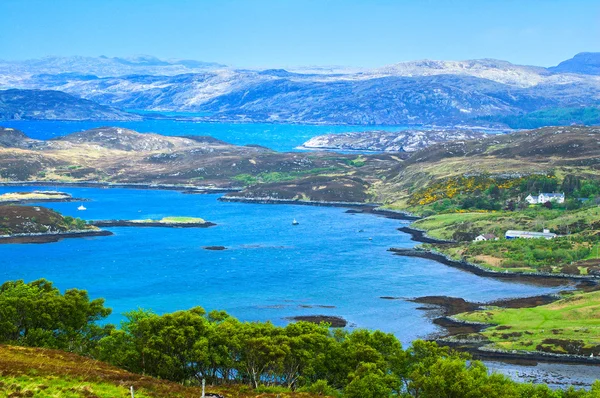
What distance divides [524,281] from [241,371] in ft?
238

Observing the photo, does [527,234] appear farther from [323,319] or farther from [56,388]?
[56,388]

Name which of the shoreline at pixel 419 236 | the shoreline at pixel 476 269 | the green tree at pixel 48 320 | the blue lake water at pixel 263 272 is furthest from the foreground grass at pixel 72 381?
the shoreline at pixel 419 236

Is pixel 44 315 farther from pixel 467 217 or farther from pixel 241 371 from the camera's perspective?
pixel 467 217

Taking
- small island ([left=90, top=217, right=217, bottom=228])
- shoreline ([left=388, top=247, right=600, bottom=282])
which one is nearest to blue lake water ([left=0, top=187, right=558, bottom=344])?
shoreline ([left=388, top=247, right=600, bottom=282])

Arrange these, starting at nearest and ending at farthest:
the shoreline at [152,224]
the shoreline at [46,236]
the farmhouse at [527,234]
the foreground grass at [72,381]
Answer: the foreground grass at [72,381] → the farmhouse at [527,234] → the shoreline at [46,236] → the shoreline at [152,224]

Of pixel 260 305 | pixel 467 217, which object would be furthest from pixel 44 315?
pixel 467 217

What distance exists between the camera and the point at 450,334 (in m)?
92.6

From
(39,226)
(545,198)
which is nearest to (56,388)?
(39,226)

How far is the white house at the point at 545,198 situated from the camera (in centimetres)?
17425

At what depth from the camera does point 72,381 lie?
44469mm

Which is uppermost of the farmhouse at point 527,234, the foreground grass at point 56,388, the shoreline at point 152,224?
the foreground grass at point 56,388

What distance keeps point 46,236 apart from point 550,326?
102954 millimetres

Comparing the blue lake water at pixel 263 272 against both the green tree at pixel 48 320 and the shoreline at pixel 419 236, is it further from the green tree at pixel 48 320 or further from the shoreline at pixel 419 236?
the green tree at pixel 48 320

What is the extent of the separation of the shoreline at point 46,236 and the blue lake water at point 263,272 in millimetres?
3039
